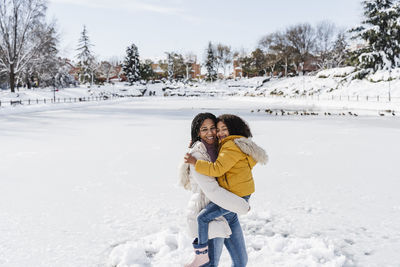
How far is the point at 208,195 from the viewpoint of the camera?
91.3 inches

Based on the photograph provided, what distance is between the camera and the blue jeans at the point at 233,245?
2.49 m

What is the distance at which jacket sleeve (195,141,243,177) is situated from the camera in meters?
2.25

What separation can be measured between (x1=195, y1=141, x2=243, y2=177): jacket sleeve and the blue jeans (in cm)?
37

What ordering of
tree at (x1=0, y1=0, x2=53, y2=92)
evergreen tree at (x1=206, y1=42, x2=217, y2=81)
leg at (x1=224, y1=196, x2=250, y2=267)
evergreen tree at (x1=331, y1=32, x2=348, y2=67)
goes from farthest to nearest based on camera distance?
evergreen tree at (x1=206, y1=42, x2=217, y2=81) → evergreen tree at (x1=331, y1=32, x2=348, y2=67) → tree at (x1=0, y1=0, x2=53, y2=92) → leg at (x1=224, y1=196, x2=250, y2=267)

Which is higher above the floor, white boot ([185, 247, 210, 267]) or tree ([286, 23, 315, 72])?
tree ([286, 23, 315, 72])

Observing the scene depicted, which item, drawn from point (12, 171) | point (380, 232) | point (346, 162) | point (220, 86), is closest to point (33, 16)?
point (12, 171)

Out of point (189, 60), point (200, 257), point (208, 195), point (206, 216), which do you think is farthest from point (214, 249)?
point (189, 60)

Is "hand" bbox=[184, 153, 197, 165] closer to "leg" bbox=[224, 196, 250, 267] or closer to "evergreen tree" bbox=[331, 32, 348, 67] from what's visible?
"leg" bbox=[224, 196, 250, 267]

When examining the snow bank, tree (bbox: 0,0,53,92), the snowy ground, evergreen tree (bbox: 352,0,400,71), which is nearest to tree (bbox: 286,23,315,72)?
the snow bank

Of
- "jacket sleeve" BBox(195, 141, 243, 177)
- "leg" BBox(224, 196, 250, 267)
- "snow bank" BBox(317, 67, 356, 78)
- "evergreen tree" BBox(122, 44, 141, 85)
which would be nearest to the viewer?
"jacket sleeve" BBox(195, 141, 243, 177)

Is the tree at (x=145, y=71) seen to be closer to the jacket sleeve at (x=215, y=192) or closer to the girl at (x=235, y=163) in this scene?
the girl at (x=235, y=163)

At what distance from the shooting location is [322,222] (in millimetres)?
4246

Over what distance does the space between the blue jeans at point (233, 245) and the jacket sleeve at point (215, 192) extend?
0.62ft

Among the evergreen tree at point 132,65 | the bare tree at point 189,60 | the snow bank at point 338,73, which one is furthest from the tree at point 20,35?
the bare tree at point 189,60
